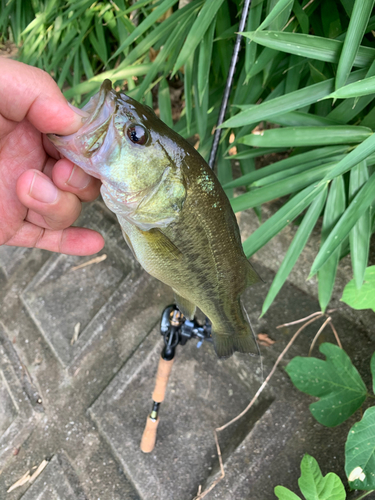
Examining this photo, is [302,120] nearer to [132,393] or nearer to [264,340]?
[264,340]

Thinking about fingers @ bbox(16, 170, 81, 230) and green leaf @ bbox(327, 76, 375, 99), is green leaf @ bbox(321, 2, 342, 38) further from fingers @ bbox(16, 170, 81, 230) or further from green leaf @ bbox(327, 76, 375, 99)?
fingers @ bbox(16, 170, 81, 230)

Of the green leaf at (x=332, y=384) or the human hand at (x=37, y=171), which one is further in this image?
the green leaf at (x=332, y=384)

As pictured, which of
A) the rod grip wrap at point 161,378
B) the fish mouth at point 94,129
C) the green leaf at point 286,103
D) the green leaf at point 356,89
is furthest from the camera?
the rod grip wrap at point 161,378

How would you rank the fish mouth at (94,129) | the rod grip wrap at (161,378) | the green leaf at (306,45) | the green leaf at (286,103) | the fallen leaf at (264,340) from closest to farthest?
1. the fish mouth at (94,129)
2. the green leaf at (306,45)
3. the green leaf at (286,103)
4. the rod grip wrap at (161,378)
5. the fallen leaf at (264,340)

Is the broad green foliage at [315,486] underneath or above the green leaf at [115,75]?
underneath

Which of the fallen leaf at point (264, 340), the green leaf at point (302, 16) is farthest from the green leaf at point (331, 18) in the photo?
the fallen leaf at point (264, 340)

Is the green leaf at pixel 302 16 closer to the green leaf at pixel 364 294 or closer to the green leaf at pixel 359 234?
the green leaf at pixel 359 234

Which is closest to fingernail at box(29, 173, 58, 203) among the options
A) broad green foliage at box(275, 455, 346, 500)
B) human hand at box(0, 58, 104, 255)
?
human hand at box(0, 58, 104, 255)
